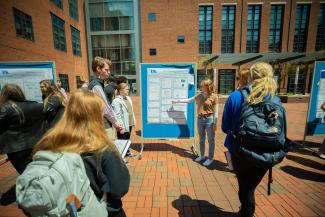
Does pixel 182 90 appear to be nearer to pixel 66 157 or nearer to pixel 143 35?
pixel 66 157

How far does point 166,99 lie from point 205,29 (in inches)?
918

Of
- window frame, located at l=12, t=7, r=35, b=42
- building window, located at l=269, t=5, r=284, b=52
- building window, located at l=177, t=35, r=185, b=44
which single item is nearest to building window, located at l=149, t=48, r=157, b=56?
building window, located at l=177, t=35, r=185, b=44

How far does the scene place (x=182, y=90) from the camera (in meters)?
4.29

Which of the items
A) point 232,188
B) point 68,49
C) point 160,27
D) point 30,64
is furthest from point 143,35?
point 232,188

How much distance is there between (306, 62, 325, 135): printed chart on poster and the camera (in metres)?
4.62

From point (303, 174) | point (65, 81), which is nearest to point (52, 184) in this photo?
point (303, 174)

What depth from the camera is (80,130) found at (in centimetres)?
123

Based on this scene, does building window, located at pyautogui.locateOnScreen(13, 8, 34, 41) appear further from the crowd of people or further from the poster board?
the poster board

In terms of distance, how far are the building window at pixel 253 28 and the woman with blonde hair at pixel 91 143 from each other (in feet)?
89.9

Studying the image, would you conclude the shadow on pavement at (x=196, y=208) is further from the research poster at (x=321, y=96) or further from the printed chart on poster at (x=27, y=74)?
the printed chart on poster at (x=27, y=74)

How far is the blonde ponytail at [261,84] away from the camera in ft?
5.64

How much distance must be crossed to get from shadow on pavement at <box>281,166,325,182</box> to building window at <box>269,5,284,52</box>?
2564 centimetres

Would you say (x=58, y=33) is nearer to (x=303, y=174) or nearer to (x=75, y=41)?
(x=75, y=41)

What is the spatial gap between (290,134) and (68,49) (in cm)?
2143
